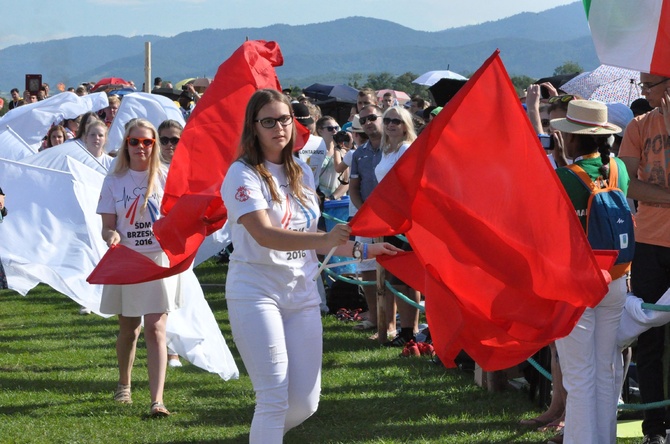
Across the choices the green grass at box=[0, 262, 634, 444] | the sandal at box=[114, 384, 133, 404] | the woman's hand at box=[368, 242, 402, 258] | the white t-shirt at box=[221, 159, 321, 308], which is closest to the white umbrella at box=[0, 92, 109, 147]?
the green grass at box=[0, 262, 634, 444]

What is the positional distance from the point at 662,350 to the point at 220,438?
2.89 meters

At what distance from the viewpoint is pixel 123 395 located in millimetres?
7746

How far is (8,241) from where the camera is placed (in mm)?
9930

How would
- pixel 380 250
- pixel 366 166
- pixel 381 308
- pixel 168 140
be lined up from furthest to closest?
pixel 366 166 → pixel 381 308 → pixel 168 140 → pixel 380 250

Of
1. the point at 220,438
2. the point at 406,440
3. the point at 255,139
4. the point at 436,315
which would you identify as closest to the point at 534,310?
the point at 436,315

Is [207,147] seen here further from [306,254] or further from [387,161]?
[387,161]

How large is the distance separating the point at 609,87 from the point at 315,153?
3.45 m

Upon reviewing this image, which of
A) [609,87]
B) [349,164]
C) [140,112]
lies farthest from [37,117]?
[609,87]

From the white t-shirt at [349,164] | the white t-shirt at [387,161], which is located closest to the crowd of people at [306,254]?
the white t-shirt at [387,161]

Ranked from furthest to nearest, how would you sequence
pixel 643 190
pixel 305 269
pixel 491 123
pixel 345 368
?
pixel 345 368, pixel 643 190, pixel 305 269, pixel 491 123

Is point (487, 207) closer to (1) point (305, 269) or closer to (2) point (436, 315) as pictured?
(2) point (436, 315)

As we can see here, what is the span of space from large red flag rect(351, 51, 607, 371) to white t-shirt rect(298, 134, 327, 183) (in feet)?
23.3

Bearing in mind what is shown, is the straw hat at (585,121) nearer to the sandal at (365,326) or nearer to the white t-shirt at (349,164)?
the white t-shirt at (349,164)

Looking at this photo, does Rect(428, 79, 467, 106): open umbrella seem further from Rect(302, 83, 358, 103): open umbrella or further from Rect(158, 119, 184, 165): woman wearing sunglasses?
Rect(302, 83, 358, 103): open umbrella
